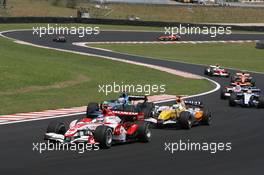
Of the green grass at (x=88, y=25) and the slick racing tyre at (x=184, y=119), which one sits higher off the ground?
the slick racing tyre at (x=184, y=119)

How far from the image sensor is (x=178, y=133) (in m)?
19.9

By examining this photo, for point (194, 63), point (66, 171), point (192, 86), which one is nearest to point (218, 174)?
point (66, 171)

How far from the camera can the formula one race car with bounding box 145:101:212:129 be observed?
67.9 ft

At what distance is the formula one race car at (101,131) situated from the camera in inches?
650

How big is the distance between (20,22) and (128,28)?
13.1 meters
